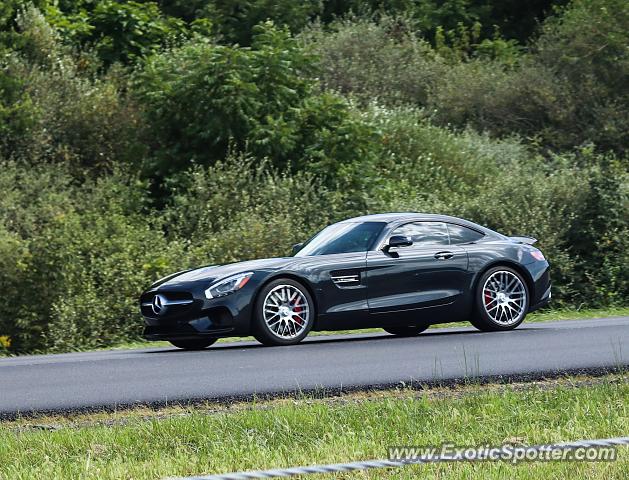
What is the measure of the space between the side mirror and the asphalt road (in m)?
1.05

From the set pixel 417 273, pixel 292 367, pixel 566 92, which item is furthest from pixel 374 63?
pixel 292 367

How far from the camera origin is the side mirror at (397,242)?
14117mm

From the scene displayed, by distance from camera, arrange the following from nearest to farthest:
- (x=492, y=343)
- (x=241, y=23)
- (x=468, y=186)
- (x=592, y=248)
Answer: (x=492, y=343), (x=592, y=248), (x=468, y=186), (x=241, y=23)

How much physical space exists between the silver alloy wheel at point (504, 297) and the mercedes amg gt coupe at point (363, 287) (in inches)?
0.5

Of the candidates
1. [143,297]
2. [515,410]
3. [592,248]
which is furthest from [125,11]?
[515,410]

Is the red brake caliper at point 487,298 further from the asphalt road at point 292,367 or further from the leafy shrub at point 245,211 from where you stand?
the leafy shrub at point 245,211

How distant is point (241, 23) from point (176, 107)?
40.5 feet

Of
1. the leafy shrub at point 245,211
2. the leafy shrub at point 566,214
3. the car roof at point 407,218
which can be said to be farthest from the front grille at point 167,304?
the leafy shrub at point 566,214

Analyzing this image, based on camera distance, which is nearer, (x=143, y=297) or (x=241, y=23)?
(x=143, y=297)

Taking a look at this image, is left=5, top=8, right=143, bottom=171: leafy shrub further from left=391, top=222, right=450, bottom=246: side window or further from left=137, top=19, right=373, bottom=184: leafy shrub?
left=391, top=222, right=450, bottom=246: side window

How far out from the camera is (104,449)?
7.62 m

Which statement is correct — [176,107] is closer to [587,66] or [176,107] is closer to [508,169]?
[508,169]

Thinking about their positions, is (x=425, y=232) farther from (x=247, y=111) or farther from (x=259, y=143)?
(x=247, y=111)

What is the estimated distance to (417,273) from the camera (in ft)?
46.7
